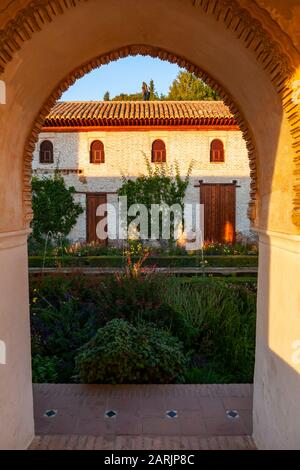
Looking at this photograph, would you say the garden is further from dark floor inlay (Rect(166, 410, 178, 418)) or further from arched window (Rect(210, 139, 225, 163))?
arched window (Rect(210, 139, 225, 163))

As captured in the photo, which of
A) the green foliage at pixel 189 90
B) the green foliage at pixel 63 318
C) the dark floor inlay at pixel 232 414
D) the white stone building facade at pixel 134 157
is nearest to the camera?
the dark floor inlay at pixel 232 414

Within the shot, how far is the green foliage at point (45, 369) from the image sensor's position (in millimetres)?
5797

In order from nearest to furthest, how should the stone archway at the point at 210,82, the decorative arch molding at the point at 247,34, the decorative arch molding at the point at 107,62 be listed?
the decorative arch molding at the point at 247,34, the stone archway at the point at 210,82, the decorative arch molding at the point at 107,62

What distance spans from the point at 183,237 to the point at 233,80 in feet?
40.1

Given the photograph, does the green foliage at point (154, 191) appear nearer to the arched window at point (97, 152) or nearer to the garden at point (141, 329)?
the arched window at point (97, 152)

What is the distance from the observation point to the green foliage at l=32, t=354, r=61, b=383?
580 cm

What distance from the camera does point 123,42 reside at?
389cm

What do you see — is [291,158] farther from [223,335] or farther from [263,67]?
[223,335]

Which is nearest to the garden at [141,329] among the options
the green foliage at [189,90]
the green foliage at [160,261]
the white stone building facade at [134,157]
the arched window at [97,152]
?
the green foliage at [160,261]

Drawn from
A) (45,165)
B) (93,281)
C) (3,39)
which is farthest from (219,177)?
(3,39)

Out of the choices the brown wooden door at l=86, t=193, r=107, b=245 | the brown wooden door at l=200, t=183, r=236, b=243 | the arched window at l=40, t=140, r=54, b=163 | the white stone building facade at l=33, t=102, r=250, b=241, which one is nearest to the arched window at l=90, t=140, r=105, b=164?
the white stone building facade at l=33, t=102, r=250, b=241

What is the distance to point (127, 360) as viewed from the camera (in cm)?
557

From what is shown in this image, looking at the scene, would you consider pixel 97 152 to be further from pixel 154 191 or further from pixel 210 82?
pixel 210 82

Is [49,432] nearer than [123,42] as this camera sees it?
No
